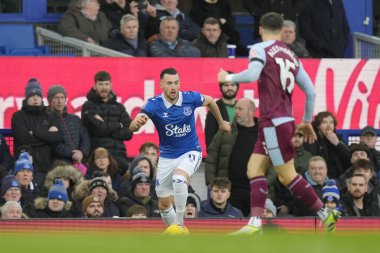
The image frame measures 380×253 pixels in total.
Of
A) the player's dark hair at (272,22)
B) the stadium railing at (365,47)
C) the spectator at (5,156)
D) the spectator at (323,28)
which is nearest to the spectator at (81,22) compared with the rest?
the spectator at (5,156)

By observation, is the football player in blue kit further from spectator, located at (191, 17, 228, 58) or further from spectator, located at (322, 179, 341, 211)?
spectator, located at (191, 17, 228, 58)

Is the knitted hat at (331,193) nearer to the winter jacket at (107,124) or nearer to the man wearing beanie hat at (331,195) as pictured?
the man wearing beanie hat at (331,195)

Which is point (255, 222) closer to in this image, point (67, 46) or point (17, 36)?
point (67, 46)

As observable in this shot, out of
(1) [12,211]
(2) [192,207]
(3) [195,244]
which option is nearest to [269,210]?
(2) [192,207]

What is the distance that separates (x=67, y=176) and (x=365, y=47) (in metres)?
6.86

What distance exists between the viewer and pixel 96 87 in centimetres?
2017

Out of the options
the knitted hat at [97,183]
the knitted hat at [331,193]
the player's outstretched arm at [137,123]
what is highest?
the player's outstretched arm at [137,123]

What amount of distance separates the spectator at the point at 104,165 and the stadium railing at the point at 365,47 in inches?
231

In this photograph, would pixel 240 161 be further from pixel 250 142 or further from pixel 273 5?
pixel 273 5

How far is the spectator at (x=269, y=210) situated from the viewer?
18736 mm

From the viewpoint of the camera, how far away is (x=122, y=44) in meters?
22.4

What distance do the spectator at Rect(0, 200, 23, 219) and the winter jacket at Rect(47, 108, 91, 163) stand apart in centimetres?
216

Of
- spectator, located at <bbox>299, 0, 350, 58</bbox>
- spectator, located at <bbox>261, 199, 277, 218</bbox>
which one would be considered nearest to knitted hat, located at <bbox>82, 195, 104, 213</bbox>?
spectator, located at <bbox>261, 199, 277, 218</bbox>

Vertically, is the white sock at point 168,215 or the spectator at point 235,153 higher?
the spectator at point 235,153
